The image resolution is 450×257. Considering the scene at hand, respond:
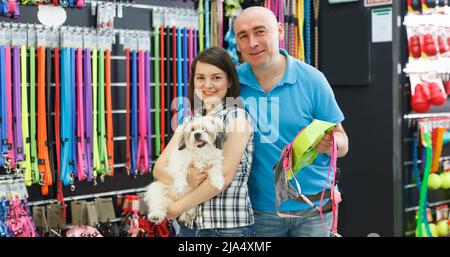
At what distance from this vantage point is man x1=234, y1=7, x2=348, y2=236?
2.47 m

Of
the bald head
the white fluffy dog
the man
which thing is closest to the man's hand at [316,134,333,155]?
the man

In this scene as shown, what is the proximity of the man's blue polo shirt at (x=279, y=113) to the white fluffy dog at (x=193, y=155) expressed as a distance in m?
0.16

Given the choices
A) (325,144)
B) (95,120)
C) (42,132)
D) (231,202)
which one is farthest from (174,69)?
(325,144)

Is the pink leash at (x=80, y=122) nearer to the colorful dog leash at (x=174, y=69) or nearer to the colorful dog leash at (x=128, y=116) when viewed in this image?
the colorful dog leash at (x=128, y=116)

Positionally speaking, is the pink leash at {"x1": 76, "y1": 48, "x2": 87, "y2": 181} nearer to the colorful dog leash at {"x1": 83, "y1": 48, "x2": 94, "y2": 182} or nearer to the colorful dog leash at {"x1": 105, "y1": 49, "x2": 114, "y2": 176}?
the colorful dog leash at {"x1": 83, "y1": 48, "x2": 94, "y2": 182}

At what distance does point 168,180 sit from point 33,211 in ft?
6.45

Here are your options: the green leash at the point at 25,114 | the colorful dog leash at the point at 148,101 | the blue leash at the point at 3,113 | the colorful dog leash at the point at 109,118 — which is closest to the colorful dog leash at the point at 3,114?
the blue leash at the point at 3,113

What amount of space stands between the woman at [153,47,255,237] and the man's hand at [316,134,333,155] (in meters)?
0.28

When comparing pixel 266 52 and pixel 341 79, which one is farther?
pixel 341 79

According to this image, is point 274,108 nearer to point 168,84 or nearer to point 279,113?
point 279,113

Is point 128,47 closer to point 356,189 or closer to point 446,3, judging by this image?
point 356,189

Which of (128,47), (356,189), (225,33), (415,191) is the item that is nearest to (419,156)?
(415,191)

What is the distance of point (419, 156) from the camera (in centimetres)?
555

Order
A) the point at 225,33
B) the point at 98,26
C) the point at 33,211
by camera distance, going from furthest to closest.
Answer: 1. the point at 225,33
2. the point at 98,26
3. the point at 33,211
